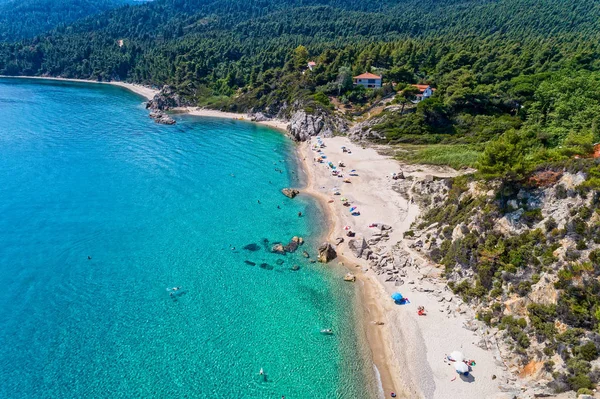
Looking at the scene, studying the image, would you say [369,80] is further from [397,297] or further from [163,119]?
[397,297]

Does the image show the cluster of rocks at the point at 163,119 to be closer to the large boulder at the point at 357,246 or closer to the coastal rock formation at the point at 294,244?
the coastal rock formation at the point at 294,244

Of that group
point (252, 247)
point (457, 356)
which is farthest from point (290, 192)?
point (457, 356)

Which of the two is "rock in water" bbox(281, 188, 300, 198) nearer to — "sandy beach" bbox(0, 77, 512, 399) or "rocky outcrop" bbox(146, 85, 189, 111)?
"sandy beach" bbox(0, 77, 512, 399)

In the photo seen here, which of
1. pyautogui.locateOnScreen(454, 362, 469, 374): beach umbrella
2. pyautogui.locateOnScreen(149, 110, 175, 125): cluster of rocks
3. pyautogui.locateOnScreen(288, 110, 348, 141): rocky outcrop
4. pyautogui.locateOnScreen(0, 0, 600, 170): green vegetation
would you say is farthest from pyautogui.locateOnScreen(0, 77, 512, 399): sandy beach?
pyautogui.locateOnScreen(149, 110, 175, 125): cluster of rocks

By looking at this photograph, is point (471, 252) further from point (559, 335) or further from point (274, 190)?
point (274, 190)

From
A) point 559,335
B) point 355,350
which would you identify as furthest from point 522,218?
point 355,350
